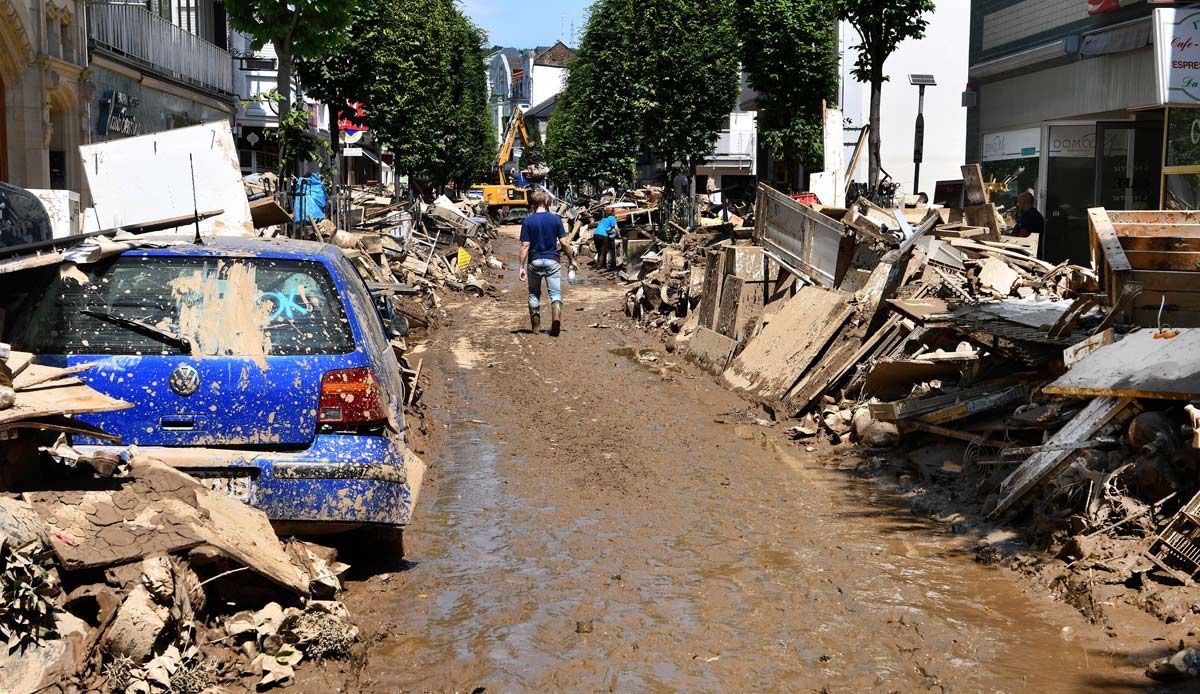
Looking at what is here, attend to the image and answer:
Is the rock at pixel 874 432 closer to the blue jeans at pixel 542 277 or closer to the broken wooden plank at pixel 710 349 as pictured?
the broken wooden plank at pixel 710 349

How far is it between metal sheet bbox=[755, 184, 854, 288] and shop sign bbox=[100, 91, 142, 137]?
1242 cm

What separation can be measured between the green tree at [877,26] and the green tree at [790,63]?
597cm

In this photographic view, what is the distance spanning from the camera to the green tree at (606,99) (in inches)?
1436

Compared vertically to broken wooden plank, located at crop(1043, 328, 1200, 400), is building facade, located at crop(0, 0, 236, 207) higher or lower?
higher

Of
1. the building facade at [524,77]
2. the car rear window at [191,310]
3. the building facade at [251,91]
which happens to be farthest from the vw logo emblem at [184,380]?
the building facade at [524,77]

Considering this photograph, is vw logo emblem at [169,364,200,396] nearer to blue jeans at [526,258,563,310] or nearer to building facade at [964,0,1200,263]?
blue jeans at [526,258,563,310]

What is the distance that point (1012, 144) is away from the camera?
1021 inches

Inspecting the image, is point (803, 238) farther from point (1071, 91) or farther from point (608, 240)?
point (608, 240)

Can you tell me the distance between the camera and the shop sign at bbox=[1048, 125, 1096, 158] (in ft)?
76.9

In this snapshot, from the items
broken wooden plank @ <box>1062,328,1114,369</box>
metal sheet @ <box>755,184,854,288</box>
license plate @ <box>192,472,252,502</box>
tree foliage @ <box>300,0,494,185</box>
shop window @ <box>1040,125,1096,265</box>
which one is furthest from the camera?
tree foliage @ <box>300,0,494,185</box>

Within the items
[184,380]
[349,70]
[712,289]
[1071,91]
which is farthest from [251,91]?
[184,380]

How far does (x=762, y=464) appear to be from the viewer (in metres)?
8.79

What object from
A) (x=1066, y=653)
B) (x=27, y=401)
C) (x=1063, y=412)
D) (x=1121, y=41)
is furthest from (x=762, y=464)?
(x=1121, y=41)

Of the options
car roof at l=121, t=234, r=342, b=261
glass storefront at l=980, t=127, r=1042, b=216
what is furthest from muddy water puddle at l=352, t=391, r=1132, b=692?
glass storefront at l=980, t=127, r=1042, b=216
